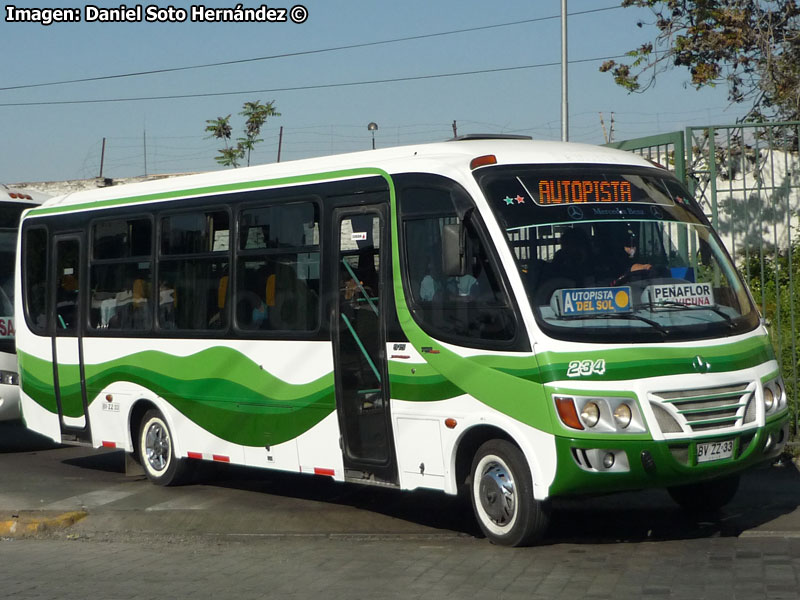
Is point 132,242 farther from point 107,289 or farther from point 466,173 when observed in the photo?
point 466,173

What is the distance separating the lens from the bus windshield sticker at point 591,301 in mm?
7836

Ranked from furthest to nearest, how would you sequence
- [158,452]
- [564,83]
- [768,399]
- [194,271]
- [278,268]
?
[564,83]
[158,452]
[194,271]
[278,268]
[768,399]

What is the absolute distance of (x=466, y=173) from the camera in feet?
27.5

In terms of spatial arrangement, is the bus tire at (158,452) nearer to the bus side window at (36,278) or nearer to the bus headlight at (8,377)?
the bus side window at (36,278)

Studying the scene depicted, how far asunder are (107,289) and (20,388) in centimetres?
212

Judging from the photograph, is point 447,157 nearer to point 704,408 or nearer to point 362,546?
point 704,408

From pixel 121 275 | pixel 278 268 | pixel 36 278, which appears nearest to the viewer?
pixel 278 268

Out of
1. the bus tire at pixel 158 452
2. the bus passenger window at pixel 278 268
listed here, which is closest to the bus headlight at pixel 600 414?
the bus passenger window at pixel 278 268

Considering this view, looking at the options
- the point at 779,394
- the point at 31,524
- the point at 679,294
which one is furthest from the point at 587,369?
the point at 31,524

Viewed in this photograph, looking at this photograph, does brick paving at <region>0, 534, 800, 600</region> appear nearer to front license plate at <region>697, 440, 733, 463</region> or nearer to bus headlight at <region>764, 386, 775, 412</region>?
front license plate at <region>697, 440, 733, 463</region>

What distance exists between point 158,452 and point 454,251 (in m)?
4.77

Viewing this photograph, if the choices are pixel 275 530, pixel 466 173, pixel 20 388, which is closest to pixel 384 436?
pixel 275 530

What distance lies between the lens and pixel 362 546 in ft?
28.2

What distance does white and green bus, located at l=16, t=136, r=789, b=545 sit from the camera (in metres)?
7.71
